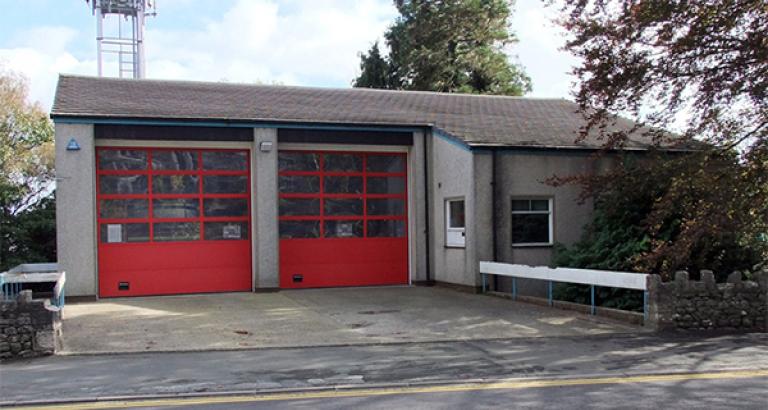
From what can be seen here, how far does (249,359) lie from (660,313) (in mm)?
6222

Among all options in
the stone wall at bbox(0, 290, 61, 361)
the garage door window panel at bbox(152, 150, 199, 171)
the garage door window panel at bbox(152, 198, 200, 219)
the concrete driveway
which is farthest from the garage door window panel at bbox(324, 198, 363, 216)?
the stone wall at bbox(0, 290, 61, 361)

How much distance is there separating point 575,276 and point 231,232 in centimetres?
828

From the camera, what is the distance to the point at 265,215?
56.0 ft

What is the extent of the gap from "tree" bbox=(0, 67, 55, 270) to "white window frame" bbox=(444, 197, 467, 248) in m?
13.2

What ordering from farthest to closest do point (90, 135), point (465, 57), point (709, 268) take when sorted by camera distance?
point (465, 57) → point (90, 135) → point (709, 268)

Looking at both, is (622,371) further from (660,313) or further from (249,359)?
(249,359)

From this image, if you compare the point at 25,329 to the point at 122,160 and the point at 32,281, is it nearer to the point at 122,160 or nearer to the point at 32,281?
the point at 32,281

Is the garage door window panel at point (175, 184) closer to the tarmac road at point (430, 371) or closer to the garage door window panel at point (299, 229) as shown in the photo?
the garage door window panel at point (299, 229)

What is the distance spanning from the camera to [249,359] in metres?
9.23

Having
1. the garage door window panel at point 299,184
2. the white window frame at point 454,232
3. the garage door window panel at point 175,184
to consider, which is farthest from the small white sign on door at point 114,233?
the white window frame at point 454,232

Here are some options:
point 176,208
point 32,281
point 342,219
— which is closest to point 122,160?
point 176,208

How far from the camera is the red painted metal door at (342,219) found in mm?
18047

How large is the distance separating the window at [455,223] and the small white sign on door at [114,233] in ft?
25.0

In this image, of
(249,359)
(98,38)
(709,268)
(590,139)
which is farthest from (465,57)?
(249,359)
